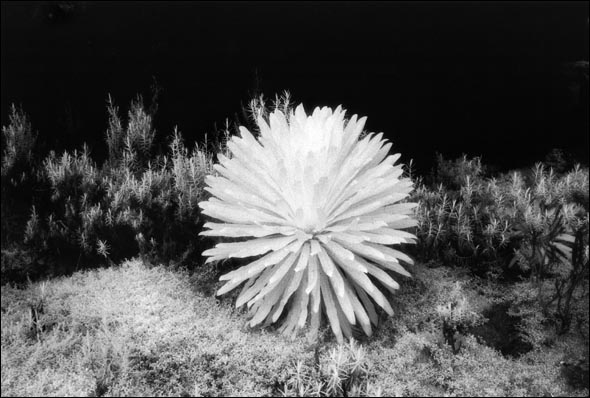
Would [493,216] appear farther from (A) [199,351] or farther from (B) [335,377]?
(A) [199,351]

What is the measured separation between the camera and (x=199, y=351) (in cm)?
189

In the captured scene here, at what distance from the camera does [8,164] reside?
2461 millimetres

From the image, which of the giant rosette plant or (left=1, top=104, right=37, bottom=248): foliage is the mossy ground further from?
(left=1, top=104, right=37, bottom=248): foliage

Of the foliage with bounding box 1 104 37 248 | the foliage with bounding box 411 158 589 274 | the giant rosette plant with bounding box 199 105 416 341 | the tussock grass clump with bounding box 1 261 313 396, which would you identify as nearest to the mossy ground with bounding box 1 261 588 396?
the tussock grass clump with bounding box 1 261 313 396

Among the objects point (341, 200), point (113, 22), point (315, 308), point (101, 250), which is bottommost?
point (315, 308)

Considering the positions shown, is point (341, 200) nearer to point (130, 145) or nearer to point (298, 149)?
point (298, 149)

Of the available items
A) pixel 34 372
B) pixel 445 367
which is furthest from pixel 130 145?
pixel 445 367

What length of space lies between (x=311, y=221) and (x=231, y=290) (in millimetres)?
610

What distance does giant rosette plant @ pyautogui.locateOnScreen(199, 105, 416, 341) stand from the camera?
5.90ft

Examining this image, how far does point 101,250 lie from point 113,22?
49.6 inches

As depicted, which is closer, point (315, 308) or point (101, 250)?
point (315, 308)

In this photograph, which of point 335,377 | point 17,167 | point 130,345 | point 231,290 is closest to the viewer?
point 335,377

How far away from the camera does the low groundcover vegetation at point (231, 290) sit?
1797 mm

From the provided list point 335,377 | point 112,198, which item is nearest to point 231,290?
point 335,377
